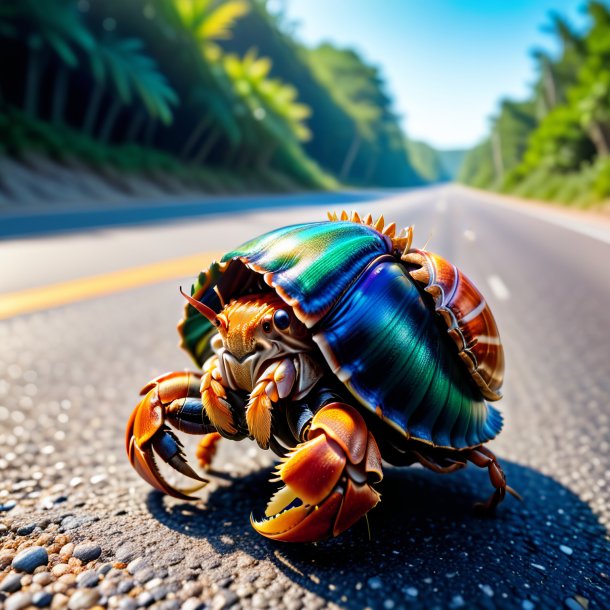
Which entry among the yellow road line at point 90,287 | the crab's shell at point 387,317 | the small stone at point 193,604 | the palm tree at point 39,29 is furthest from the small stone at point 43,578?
the palm tree at point 39,29

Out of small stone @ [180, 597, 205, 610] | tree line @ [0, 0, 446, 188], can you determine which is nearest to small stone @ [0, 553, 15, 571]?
small stone @ [180, 597, 205, 610]

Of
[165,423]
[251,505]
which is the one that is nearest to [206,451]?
[251,505]

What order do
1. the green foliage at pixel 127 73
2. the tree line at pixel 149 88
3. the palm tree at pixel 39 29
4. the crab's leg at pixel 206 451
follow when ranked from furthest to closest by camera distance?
the green foliage at pixel 127 73, the tree line at pixel 149 88, the palm tree at pixel 39 29, the crab's leg at pixel 206 451

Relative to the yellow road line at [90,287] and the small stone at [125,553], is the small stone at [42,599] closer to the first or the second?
the small stone at [125,553]

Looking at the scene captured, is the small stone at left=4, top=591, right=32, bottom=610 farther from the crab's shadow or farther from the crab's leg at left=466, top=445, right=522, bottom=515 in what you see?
the crab's leg at left=466, top=445, right=522, bottom=515

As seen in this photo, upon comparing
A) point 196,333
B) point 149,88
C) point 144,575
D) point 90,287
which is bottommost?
point 90,287

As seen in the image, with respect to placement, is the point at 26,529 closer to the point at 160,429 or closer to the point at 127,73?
the point at 160,429
